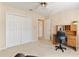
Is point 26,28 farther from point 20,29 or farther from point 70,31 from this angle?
point 70,31

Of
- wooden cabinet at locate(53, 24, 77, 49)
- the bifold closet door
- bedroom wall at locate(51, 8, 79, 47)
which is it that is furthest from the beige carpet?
A: bedroom wall at locate(51, 8, 79, 47)

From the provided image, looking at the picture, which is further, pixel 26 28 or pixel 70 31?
pixel 26 28

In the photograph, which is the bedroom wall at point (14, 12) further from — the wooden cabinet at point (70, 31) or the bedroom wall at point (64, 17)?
the wooden cabinet at point (70, 31)

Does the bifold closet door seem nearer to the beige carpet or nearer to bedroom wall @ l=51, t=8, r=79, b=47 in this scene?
the beige carpet

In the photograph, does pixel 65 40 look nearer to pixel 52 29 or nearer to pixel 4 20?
pixel 52 29

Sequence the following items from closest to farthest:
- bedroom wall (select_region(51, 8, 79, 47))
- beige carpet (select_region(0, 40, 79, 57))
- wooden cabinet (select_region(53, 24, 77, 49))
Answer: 1. bedroom wall (select_region(51, 8, 79, 47))
2. wooden cabinet (select_region(53, 24, 77, 49))
3. beige carpet (select_region(0, 40, 79, 57))

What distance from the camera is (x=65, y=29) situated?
1.99 meters

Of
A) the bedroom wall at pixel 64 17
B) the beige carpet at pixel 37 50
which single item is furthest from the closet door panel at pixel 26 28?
the bedroom wall at pixel 64 17

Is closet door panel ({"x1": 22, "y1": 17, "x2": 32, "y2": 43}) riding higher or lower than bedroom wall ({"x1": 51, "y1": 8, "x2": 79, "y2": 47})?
lower

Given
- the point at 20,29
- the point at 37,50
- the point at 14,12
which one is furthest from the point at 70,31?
the point at 14,12

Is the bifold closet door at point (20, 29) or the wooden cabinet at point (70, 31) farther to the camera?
the bifold closet door at point (20, 29)

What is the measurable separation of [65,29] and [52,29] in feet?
0.76

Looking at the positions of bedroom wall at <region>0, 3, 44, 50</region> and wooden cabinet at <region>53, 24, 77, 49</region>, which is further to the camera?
bedroom wall at <region>0, 3, 44, 50</region>

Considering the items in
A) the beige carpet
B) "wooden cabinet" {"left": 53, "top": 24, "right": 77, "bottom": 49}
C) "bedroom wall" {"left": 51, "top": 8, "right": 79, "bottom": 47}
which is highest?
"bedroom wall" {"left": 51, "top": 8, "right": 79, "bottom": 47}
